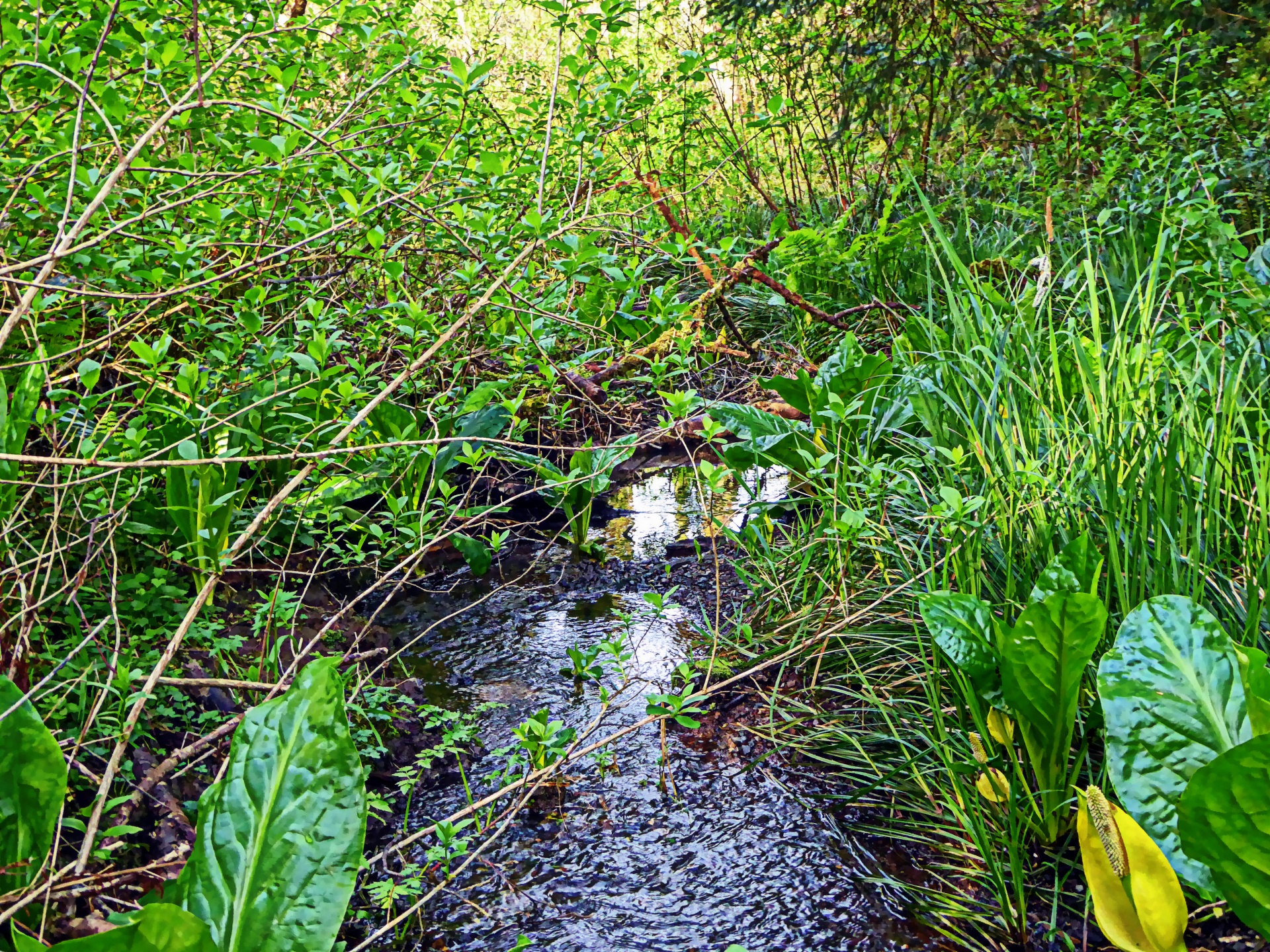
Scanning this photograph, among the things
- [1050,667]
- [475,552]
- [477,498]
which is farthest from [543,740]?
[477,498]

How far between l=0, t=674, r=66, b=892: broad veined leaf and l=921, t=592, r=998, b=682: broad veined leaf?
4.98 ft

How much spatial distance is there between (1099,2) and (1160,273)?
2.54m

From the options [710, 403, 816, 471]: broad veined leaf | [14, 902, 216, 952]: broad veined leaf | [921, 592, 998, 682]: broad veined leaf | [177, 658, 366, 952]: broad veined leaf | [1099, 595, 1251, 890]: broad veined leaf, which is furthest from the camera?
[710, 403, 816, 471]: broad veined leaf

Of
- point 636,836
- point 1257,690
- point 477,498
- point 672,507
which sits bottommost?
point 672,507

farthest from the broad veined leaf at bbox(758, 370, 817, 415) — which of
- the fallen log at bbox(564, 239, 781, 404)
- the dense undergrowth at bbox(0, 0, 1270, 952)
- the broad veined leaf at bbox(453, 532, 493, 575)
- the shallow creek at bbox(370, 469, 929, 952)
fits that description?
the broad veined leaf at bbox(453, 532, 493, 575)

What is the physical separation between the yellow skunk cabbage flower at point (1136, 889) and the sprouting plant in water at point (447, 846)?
1.08m

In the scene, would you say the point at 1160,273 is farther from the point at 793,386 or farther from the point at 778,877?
the point at 778,877

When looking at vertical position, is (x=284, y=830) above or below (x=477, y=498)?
above

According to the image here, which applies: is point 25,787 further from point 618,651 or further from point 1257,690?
point 1257,690

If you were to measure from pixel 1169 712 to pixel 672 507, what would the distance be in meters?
2.69

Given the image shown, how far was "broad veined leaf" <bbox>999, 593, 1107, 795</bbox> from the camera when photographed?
1.59 m

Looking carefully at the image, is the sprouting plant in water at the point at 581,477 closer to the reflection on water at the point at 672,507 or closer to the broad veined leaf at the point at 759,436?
the reflection on water at the point at 672,507

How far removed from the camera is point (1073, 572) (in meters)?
1.71

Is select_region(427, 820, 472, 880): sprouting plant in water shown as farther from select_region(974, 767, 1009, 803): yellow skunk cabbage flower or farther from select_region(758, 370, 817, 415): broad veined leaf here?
select_region(758, 370, 817, 415): broad veined leaf
